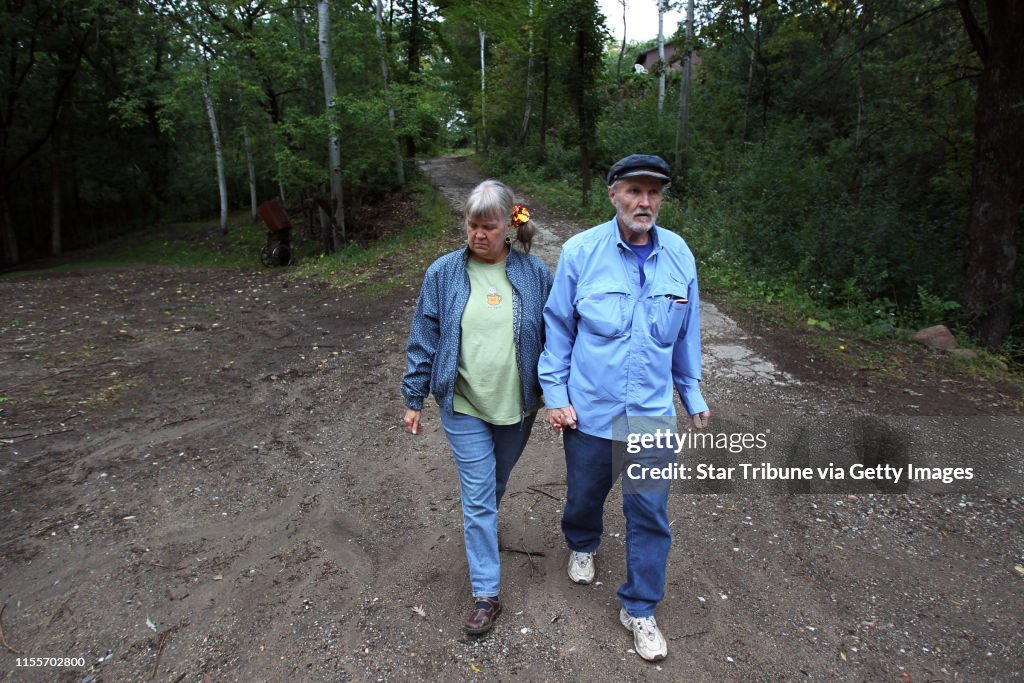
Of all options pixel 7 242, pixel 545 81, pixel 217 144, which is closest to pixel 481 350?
pixel 545 81

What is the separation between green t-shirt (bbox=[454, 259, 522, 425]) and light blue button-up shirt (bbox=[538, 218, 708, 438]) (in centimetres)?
16

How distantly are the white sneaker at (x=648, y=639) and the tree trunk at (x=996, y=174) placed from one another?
6831mm

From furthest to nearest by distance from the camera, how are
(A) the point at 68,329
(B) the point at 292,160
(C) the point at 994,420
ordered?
1. (B) the point at 292,160
2. (A) the point at 68,329
3. (C) the point at 994,420

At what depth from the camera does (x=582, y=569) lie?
2.89m

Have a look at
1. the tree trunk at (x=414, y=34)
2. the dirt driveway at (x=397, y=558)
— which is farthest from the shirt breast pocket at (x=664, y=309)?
the tree trunk at (x=414, y=34)

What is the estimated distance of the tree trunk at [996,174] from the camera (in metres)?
6.66

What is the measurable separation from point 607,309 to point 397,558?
1780 mm

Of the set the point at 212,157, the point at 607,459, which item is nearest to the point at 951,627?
the point at 607,459

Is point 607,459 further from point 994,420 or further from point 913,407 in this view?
point 994,420

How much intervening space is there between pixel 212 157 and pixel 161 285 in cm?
1596

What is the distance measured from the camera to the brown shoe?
101 inches

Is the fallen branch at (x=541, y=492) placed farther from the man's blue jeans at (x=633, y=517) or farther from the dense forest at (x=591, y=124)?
the dense forest at (x=591, y=124)

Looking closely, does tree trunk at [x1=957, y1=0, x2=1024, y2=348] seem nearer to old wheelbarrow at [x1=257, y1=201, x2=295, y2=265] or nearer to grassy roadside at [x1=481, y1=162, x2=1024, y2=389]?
grassy roadside at [x1=481, y1=162, x2=1024, y2=389]

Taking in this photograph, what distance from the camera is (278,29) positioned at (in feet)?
45.2
